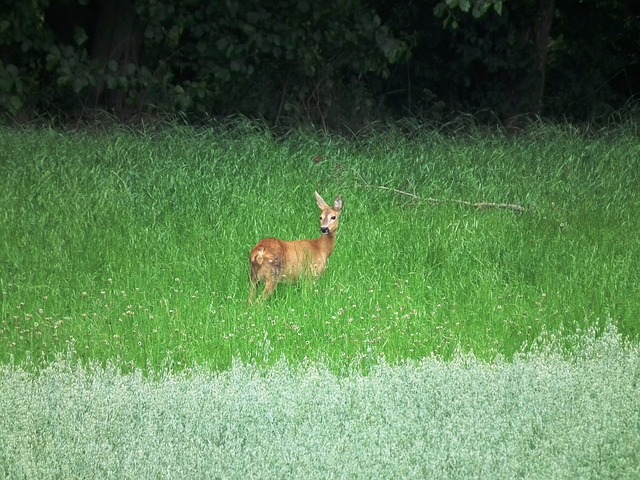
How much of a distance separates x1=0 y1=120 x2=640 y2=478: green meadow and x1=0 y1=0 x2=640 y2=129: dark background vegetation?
1188 mm

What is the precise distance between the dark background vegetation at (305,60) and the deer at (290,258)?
157 inches

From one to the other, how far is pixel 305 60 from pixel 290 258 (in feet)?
21.7

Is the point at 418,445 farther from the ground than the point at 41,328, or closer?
farther from the ground

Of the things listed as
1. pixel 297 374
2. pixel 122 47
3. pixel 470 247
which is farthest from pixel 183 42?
pixel 297 374

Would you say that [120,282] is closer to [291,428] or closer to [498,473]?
[291,428]

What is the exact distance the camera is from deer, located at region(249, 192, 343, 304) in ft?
26.0

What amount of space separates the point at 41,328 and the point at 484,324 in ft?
9.26

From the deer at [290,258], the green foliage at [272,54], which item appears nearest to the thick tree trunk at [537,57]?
the green foliage at [272,54]

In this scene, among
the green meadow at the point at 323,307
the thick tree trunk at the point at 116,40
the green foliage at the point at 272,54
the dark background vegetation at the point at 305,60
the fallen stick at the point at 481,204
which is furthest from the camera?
the thick tree trunk at the point at 116,40

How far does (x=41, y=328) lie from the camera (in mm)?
7422

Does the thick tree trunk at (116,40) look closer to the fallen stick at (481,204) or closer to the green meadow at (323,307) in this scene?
the green meadow at (323,307)

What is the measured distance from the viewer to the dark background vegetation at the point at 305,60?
13.7m

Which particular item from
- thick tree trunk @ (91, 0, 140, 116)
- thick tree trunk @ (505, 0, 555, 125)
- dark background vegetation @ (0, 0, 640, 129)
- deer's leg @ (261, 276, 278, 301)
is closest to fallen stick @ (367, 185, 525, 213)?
dark background vegetation @ (0, 0, 640, 129)

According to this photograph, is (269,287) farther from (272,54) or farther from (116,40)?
(116,40)
